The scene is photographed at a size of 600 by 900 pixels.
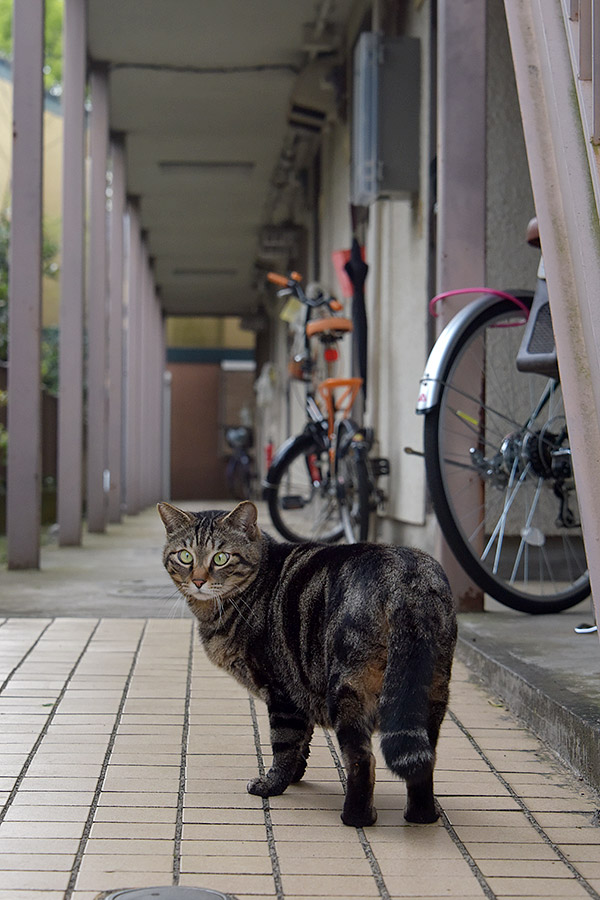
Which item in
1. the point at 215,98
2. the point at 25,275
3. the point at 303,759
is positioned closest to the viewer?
the point at 303,759

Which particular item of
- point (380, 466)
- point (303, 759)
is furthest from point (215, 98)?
point (303, 759)

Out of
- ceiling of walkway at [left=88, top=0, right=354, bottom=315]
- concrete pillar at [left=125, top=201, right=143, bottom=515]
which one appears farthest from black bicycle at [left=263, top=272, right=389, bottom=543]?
concrete pillar at [left=125, top=201, right=143, bottom=515]

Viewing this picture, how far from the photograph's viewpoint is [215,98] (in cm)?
1012

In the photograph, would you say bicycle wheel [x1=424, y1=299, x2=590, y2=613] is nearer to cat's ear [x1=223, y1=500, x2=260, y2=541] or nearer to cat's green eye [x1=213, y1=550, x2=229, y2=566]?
cat's ear [x1=223, y1=500, x2=260, y2=541]

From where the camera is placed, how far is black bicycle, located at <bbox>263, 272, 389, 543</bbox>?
6.17 metres

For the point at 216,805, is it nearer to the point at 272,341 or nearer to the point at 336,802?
the point at 336,802

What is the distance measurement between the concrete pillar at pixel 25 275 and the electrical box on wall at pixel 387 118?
69.8 inches

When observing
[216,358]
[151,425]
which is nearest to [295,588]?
[151,425]

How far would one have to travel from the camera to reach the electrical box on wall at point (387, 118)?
6.17m

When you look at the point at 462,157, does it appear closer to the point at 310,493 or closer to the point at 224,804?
the point at 224,804

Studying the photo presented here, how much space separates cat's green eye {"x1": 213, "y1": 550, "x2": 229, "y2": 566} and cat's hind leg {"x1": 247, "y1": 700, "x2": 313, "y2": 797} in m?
0.32

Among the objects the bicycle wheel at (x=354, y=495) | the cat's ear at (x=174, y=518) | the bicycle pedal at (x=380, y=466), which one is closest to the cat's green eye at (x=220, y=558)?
the cat's ear at (x=174, y=518)

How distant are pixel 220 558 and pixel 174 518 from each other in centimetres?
17

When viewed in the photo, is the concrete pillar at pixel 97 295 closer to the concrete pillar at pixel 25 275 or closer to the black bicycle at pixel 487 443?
the concrete pillar at pixel 25 275
